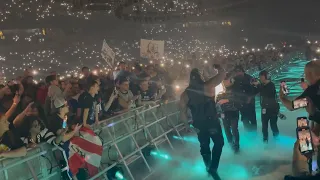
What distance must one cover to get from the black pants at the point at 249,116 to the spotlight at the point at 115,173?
15.3ft

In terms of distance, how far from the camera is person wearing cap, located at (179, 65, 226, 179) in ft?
25.3

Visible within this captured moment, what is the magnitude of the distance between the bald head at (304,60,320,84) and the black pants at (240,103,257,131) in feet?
18.5

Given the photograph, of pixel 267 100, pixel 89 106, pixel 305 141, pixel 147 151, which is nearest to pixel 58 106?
pixel 89 106

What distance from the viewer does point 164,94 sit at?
12.4 meters

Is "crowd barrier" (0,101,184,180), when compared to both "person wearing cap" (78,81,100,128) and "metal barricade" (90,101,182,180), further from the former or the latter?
"person wearing cap" (78,81,100,128)

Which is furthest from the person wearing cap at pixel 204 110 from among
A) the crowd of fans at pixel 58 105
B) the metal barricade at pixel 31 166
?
the metal barricade at pixel 31 166

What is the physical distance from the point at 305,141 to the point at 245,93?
622 centimetres

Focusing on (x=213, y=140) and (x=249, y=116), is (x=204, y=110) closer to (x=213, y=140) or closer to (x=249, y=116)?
(x=213, y=140)

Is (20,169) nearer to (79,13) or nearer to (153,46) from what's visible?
(153,46)

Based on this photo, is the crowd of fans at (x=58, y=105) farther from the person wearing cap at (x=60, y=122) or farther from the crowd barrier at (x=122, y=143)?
the crowd barrier at (x=122, y=143)

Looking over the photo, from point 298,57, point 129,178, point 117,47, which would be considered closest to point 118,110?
point 129,178

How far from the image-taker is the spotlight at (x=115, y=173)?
769 cm

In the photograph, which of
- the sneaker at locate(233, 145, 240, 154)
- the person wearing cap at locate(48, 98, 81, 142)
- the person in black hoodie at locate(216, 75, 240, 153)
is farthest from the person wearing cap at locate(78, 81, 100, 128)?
the sneaker at locate(233, 145, 240, 154)

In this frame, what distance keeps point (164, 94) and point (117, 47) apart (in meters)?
34.3
